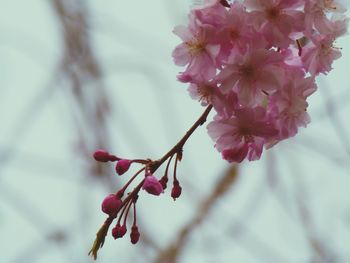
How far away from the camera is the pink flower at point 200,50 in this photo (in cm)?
105

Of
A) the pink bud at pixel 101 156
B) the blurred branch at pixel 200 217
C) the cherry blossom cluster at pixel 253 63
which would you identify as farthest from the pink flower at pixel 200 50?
the blurred branch at pixel 200 217

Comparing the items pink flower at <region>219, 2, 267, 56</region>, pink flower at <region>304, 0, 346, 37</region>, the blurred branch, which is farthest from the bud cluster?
the blurred branch

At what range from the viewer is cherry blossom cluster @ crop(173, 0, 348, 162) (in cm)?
104

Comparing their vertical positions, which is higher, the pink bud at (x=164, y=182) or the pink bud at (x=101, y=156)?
the pink bud at (x=101, y=156)

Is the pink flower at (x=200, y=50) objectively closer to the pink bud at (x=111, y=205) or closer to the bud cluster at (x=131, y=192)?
the bud cluster at (x=131, y=192)

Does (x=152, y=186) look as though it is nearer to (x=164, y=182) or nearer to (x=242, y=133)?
(x=164, y=182)

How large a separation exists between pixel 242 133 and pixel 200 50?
0.56 feet

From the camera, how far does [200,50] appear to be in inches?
41.5

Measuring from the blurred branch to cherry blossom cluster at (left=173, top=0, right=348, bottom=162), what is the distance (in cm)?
230

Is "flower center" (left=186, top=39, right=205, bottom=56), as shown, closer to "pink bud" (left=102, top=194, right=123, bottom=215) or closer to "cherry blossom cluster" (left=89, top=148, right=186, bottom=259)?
"cherry blossom cluster" (left=89, top=148, right=186, bottom=259)

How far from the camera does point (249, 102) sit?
106cm

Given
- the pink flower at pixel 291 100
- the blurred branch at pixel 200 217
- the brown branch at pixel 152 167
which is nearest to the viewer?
the brown branch at pixel 152 167

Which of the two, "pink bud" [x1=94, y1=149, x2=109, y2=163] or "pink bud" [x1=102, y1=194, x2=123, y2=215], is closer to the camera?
"pink bud" [x1=102, y1=194, x2=123, y2=215]

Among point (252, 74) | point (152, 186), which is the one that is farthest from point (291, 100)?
point (152, 186)
